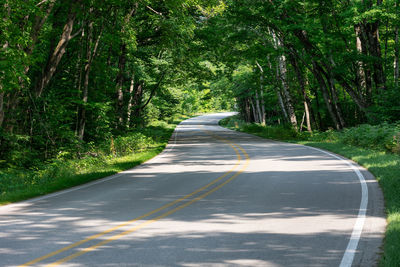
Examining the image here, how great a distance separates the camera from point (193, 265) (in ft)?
17.3

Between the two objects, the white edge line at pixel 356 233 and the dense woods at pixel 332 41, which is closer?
the white edge line at pixel 356 233

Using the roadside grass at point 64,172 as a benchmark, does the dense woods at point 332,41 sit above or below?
above

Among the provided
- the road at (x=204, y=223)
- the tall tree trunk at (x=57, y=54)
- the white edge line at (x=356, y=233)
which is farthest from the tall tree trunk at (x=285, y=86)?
the white edge line at (x=356, y=233)

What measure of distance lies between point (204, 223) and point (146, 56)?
24.5 m

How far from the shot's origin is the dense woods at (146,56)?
53.6 feet

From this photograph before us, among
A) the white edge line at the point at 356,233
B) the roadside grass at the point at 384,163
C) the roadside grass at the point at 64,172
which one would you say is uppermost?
the roadside grass at the point at 64,172

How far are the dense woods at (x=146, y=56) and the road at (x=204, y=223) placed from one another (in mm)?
5272

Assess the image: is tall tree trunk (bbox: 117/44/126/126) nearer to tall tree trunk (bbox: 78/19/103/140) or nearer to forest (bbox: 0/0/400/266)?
forest (bbox: 0/0/400/266)

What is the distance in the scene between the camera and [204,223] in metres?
7.50

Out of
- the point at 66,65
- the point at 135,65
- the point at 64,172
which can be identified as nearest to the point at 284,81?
the point at 135,65

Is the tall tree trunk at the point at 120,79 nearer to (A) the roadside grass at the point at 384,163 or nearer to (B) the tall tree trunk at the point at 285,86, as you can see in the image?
(A) the roadside grass at the point at 384,163

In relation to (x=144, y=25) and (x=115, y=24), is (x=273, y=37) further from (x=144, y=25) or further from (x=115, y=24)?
(x=115, y=24)

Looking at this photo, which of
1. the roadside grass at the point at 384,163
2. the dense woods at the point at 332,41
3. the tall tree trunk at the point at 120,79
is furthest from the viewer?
the tall tree trunk at the point at 120,79

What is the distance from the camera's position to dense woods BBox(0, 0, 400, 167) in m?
16.3
